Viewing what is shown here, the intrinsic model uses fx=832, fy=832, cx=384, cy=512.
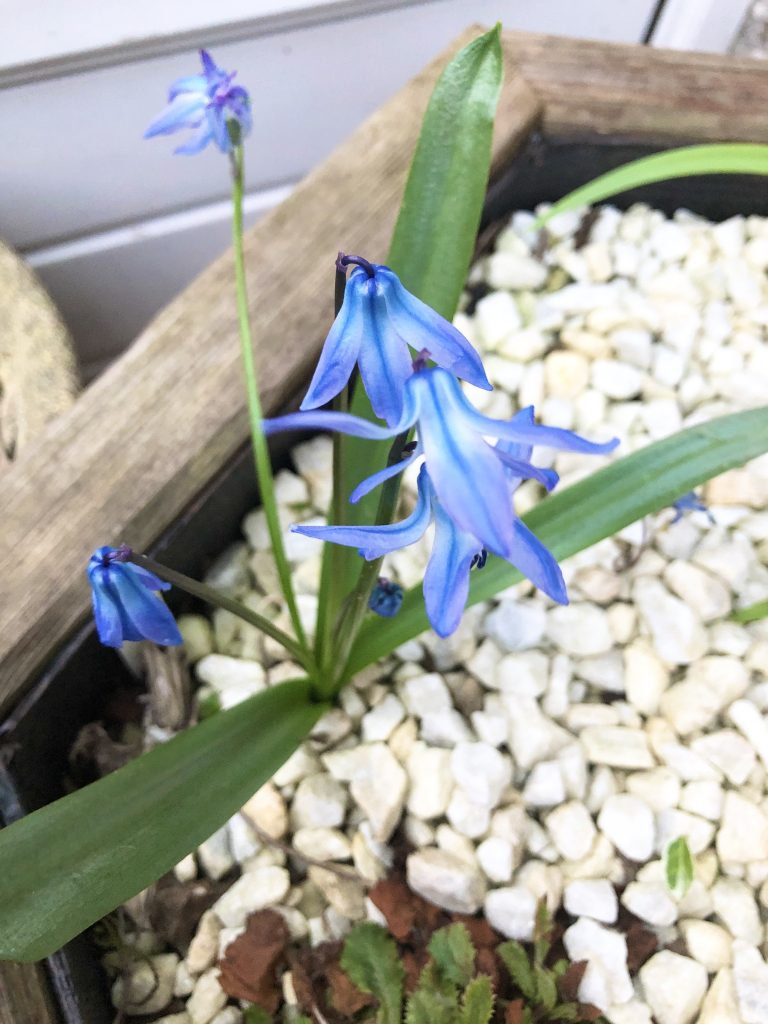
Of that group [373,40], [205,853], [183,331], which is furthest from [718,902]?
[373,40]

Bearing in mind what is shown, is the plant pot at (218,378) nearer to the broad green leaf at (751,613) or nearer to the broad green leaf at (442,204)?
the broad green leaf at (442,204)

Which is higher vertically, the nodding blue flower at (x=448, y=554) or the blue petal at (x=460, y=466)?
the blue petal at (x=460, y=466)

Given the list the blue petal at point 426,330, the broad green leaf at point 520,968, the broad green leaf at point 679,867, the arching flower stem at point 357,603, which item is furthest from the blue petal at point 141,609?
the broad green leaf at point 679,867

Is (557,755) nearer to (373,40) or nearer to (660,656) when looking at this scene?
(660,656)

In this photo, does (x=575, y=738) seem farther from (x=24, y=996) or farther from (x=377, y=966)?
(x=24, y=996)

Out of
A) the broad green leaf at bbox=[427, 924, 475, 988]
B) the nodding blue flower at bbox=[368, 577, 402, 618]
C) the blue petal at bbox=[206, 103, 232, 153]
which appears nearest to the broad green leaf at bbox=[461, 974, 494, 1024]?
the broad green leaf at bbox=[427, 924, 475, 988]
